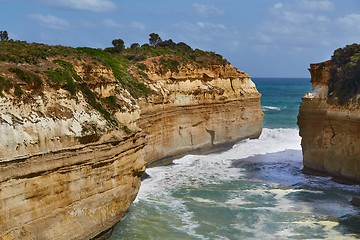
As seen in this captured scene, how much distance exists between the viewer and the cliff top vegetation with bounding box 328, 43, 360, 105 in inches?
984

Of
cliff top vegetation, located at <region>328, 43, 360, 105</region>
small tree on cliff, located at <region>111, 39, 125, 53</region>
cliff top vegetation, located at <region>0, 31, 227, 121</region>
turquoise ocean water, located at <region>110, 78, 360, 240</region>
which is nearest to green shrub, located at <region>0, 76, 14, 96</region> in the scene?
cliff top vegetation, located at <region>0, 31, 227, 121</region>

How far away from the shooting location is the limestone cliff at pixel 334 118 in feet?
79.6

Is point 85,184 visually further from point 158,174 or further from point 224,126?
point 224,126

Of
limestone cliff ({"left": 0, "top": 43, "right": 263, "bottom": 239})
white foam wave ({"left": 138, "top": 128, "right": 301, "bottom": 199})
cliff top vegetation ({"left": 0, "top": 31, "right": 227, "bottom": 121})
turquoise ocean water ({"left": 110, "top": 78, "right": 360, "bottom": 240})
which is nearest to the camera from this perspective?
limestone cliff ({"left": 0, "top": 43, "right": 263, "bottom": 239})

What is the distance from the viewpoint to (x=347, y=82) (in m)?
25.6

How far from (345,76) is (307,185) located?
621 cm

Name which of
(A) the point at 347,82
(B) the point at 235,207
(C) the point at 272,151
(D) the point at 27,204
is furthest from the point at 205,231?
(C) the point at 272,151

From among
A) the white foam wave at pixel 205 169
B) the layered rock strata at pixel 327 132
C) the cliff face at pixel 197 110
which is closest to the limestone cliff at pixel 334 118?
the layered rock strata at pixel 327 132

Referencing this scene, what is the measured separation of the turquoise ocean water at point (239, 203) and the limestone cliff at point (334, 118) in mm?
1030

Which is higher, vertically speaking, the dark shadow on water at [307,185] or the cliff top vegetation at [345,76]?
the cliff top vegetation at [345,76]

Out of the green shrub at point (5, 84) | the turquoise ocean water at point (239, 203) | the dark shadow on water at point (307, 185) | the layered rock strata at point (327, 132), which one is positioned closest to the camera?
the green shrub at point (5, 84)

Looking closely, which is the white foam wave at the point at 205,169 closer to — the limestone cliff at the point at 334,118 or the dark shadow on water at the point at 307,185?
the dark shadow on water at the point at 307,185

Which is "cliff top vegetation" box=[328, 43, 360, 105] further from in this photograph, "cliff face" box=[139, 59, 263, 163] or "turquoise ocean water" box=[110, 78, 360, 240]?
"cliff face" box=[139, 59, 263, 163]

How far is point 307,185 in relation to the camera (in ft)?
83.3
